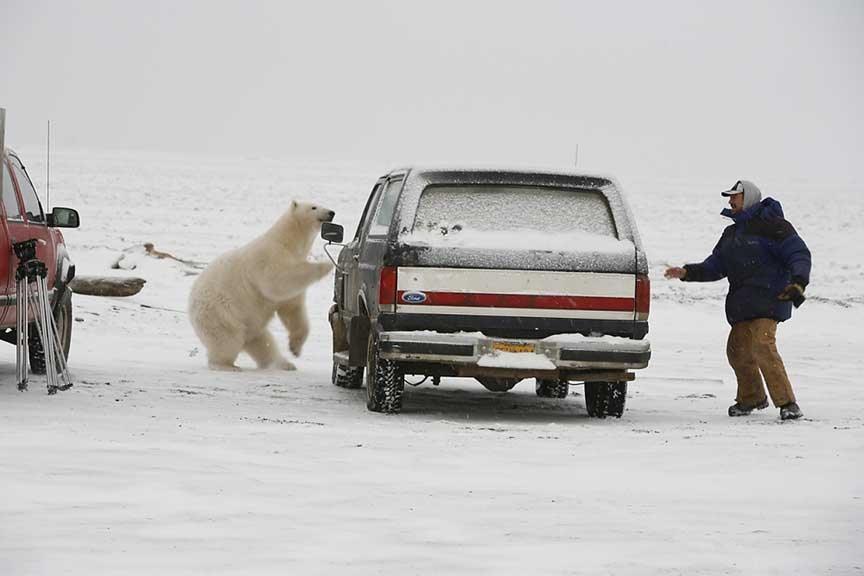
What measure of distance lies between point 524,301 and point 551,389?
2.76 meters

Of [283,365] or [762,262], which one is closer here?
[762,262]

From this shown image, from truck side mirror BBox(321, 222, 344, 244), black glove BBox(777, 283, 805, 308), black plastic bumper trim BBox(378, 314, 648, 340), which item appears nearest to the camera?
black plastic bumper trim BBox(378, 314, 648, 340)

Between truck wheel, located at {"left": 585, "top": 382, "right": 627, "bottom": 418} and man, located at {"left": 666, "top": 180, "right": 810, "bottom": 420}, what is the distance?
867mm

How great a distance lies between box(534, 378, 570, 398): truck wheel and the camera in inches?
419

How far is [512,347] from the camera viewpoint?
8.06 m

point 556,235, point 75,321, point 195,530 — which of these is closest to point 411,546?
point 195,530

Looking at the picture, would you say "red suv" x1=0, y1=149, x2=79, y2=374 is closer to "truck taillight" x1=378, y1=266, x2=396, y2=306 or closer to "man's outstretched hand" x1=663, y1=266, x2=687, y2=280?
"truck taillight" x1=378, y1=266, x2=396, y2=306

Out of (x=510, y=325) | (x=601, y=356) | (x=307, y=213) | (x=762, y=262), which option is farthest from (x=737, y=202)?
(x=307, y=213)

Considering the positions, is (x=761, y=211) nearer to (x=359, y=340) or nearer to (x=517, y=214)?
(x=517, y=214)

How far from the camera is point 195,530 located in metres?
4.81

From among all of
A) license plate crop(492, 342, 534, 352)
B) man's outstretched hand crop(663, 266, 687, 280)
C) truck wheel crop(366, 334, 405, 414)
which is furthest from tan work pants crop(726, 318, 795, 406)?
truck wheel crop(366, 334, 405, 414)

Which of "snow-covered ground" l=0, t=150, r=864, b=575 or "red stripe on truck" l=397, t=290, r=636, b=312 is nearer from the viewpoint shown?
"snow-covered ground" l=0, t=150, r=864, b=575

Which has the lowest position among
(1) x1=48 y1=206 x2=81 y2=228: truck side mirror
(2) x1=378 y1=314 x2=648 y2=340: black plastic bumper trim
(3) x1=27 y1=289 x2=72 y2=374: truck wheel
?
(3) x1=27 y1=289 x2=72 y2=374: truck wheel

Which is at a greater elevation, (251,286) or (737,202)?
(737,202)
